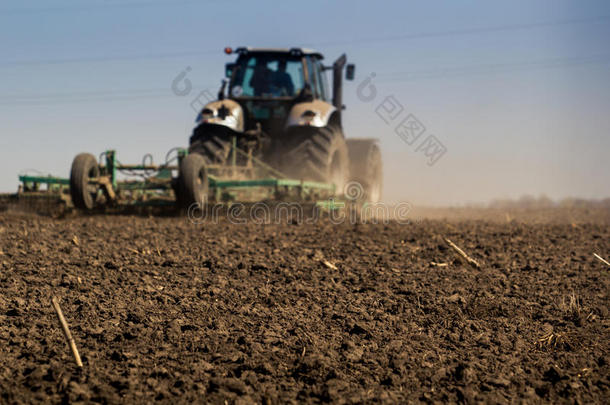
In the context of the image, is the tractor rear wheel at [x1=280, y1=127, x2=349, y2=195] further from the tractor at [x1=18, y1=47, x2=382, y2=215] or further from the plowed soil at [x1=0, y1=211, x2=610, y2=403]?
the plowed soil at [x1=0, y1=211, x2=610, y2=403]

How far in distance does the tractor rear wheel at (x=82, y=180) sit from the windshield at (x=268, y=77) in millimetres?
2618

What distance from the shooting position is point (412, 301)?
355 centimetres

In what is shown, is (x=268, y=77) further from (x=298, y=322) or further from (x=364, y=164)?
(x=298, y=322)

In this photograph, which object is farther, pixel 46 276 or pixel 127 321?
pixel 46 276

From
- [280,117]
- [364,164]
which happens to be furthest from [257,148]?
[364,164]

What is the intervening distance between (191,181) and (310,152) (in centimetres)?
208

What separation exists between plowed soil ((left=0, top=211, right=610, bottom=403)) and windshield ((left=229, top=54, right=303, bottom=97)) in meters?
4.05

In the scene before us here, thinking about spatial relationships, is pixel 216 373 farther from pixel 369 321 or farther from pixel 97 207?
pixel 97 207

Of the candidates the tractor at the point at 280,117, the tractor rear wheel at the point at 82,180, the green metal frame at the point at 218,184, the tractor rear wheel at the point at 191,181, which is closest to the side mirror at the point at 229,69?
the tractor at the point at 280,117

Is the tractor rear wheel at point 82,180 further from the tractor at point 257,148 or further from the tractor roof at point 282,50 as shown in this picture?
the tractor roof at point 282,50

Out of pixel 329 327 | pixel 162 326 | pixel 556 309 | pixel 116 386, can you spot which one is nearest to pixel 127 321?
pixel 162 326

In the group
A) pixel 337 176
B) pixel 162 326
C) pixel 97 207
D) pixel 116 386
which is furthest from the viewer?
pixel 337 176

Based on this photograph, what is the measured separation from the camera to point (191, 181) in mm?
7043

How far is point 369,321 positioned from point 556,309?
1.23 meters
